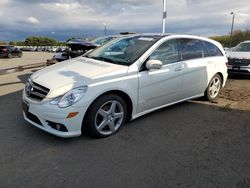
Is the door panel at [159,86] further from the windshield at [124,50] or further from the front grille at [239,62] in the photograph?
the front grille at [239,62]

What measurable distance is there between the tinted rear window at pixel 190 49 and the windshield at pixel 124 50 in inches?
27.7

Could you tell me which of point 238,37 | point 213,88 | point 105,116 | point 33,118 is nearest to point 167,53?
point 105,116

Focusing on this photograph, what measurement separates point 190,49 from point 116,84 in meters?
2.17

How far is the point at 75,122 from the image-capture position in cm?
366

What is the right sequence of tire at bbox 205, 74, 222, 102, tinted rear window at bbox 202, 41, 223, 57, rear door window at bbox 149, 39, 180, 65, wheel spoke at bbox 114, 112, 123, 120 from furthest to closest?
tire at bbox 205, 74, 222, 102 → tinted rear window at bbox 202, 41, 223, 57 → rear door window at bbox 149, 39, 180, 65 → wheel spoke at bbox 114, 112, 123, 120

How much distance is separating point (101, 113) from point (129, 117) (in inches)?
26.1

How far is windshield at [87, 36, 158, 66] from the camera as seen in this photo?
4.47 m

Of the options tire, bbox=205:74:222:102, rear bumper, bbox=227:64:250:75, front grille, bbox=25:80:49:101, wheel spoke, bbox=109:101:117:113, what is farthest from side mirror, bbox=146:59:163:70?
rear bumper, bbox=227:64:250:75

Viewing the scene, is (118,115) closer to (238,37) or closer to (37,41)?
(238,37)

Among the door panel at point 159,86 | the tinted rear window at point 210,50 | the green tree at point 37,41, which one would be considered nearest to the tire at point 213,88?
the tinted rear window at point 210,50

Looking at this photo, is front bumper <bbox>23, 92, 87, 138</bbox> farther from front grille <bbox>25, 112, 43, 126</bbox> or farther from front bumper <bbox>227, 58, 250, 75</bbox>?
front bumper <bbox>227, 58, 250, 75</bbox>

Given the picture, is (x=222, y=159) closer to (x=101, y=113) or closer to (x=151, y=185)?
(x=151, y=185)

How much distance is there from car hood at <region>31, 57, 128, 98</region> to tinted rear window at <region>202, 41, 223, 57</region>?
7.92ft

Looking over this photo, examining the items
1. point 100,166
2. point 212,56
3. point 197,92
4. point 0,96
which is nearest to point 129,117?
point 100,166
